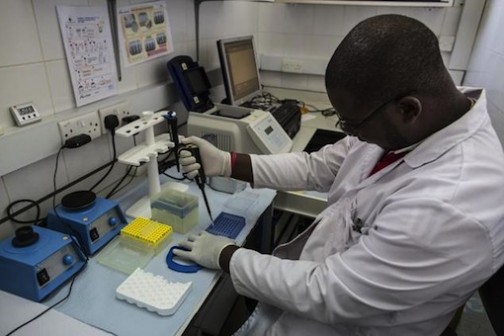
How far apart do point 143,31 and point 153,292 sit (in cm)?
101

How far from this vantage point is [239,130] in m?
1.44

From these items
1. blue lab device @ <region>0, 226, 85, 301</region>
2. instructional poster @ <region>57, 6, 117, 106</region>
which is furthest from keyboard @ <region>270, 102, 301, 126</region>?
blue lab device @ <region>0, 226, 85, 301</region>

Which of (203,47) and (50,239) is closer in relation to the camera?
(50,239)

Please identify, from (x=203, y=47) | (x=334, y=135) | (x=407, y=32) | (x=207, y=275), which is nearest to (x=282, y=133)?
(x=334, y=135)

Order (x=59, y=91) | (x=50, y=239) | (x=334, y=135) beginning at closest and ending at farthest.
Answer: (x=50, y=239)
(x=59, y=91)
(x=334, y=135)

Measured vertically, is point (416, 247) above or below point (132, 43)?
below

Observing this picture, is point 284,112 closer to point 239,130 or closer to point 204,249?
point 239,130

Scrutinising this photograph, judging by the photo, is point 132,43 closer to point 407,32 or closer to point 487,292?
point 407,32

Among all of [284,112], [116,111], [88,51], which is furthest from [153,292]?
[284,112]

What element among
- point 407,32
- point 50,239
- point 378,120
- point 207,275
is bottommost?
point 207,275

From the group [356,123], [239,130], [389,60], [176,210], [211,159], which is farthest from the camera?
[239,130]

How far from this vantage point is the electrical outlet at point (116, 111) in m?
1.23

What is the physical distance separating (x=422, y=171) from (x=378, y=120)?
151 millimetres

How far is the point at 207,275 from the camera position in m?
0.96
